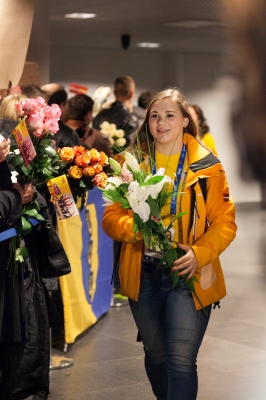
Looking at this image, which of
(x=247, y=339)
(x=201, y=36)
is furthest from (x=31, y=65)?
(x=201, y=36)

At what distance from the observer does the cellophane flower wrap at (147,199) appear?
8.86 feet

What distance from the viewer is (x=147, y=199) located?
271cm

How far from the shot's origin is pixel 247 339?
17.9 feet

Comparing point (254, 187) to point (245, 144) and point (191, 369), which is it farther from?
point (191, 369)

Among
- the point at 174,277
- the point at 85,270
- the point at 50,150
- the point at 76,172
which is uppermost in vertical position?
the point at 50,150

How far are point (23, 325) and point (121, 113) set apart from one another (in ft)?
15.2

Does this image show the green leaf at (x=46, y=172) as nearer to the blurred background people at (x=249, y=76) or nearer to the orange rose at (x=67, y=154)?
the orange rose at (x=67, y=154)

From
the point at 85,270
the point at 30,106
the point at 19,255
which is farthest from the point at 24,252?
the point at 85,270

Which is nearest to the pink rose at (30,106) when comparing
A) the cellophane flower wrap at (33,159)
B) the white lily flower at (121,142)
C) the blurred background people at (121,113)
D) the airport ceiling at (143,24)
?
the cellophane flower wrap at (33,159)

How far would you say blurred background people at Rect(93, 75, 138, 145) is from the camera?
294 inches

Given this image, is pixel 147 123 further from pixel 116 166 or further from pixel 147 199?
pixel 147 199

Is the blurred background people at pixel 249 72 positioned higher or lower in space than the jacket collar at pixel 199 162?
higher

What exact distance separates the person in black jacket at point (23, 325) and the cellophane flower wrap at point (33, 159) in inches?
1.8

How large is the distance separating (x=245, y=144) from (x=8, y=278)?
2756 millimetres
